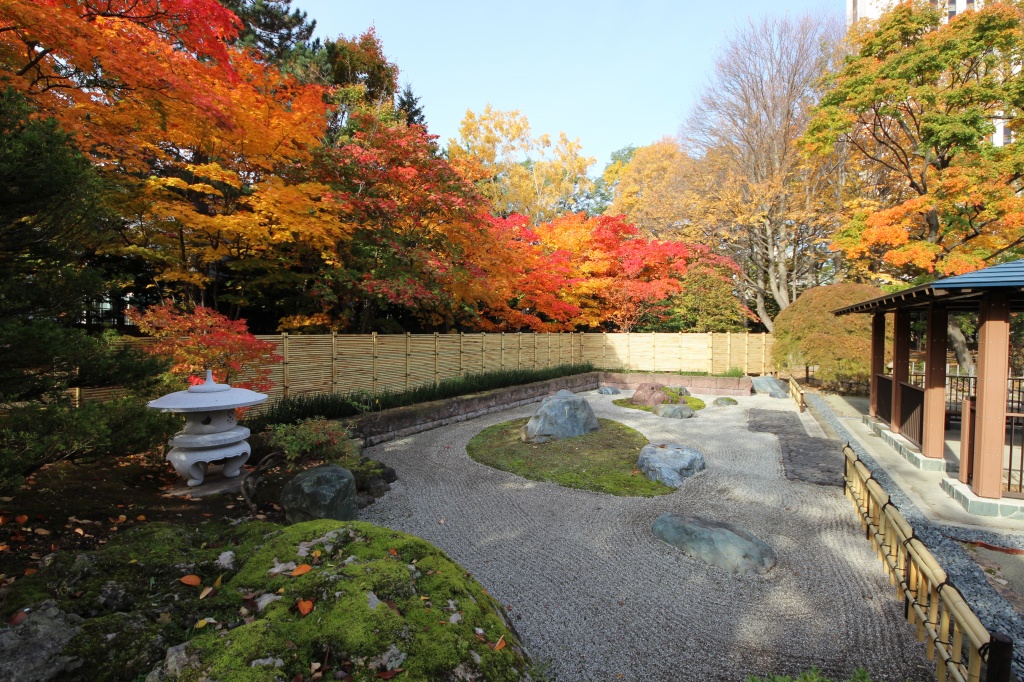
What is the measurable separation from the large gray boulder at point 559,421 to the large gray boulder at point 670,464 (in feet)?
6.87

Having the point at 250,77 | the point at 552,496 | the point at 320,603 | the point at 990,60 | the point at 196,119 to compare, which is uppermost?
the point at 990,60

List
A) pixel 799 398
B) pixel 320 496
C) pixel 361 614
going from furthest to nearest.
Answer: pixel 799 398 < pixel 320 496 < pixel 361 614

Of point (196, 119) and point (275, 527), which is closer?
point (275, 527)

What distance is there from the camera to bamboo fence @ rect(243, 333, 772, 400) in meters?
9.17

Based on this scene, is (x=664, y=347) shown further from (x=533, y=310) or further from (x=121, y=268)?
(x=121, y=268)

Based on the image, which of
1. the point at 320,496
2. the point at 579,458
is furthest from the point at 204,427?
the point at 579,458

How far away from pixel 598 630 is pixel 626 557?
122cm

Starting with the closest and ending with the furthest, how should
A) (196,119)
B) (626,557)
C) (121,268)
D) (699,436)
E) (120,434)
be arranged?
(120,434) < (626,557) < (196,119) < (699,436) < (121,268)

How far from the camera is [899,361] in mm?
8352

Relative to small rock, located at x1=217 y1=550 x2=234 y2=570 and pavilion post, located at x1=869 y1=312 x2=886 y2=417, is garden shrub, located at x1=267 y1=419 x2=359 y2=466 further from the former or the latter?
pavilion post, located at x1=869 y1=312 x2=886 y2=417

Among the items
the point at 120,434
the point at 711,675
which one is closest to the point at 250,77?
the point at 120,434

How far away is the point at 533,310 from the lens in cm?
2062

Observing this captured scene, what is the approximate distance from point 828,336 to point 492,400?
1115cm

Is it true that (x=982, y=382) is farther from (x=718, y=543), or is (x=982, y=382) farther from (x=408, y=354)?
(x=408, y=354)
